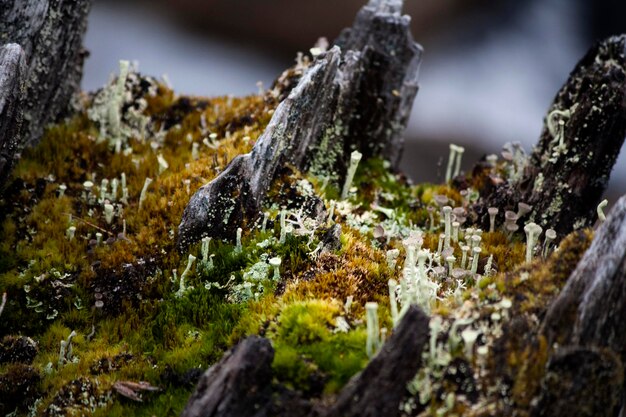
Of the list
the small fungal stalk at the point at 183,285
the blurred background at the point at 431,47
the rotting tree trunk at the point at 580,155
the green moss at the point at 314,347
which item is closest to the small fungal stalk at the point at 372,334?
the green moss at the point at 314,347

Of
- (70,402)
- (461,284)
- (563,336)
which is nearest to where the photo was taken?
(563,336)

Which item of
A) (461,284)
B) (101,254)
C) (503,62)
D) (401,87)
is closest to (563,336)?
(461,284)

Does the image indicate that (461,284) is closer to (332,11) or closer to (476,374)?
(476,374)

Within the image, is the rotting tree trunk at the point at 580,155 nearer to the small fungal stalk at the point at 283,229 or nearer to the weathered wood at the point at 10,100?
the small fungal stalk at the point at 283,229

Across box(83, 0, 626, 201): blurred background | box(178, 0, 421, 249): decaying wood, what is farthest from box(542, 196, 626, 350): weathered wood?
box(83, 0, 626, 201): blurred background

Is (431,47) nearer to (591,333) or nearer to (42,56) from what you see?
(42,56)

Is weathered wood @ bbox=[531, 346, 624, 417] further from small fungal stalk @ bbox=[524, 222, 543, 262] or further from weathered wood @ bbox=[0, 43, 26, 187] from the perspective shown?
weathered wood @ bbox=[0, 43, 26, 187]
